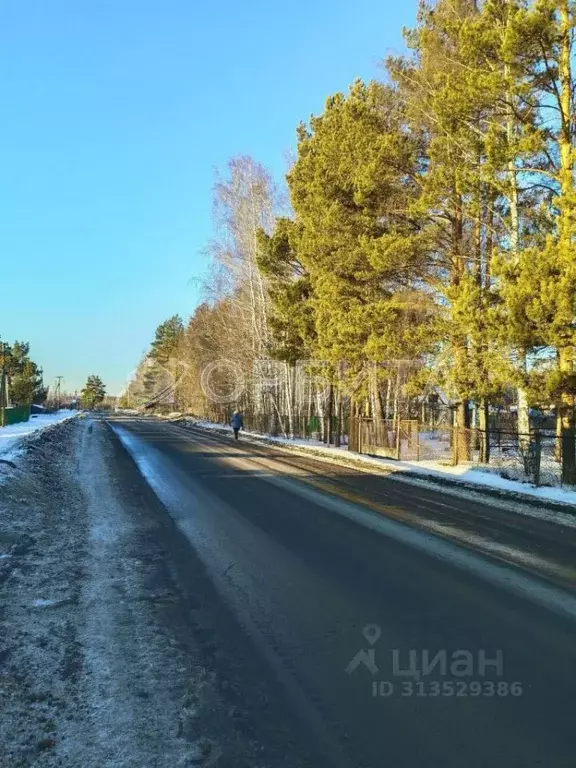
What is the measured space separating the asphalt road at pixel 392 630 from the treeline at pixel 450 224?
5.22 m

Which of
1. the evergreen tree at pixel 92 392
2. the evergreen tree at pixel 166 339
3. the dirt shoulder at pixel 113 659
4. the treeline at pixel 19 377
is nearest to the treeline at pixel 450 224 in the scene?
the dirt shoulder at pixel 113 659

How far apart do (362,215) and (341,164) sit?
2.16 meters

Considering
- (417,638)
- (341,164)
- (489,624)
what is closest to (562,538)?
(489,624)

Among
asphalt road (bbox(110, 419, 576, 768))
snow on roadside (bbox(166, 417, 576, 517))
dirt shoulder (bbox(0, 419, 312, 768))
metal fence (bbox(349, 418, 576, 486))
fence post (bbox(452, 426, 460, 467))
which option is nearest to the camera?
dirt shoulder (bbox(0, 419, 312, 768))

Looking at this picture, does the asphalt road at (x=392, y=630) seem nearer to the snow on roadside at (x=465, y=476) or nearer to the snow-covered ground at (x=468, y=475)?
the snow on roadside at (x=465, y=476)

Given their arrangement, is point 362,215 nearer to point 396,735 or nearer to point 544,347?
point 544,347

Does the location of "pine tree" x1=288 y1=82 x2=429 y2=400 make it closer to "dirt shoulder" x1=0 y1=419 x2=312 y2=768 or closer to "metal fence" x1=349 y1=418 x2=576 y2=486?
"metal fence" x1=349 y1=418 x2=576 y2=486

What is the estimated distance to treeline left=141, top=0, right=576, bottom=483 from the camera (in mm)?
13586

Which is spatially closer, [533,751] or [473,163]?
[533,751]

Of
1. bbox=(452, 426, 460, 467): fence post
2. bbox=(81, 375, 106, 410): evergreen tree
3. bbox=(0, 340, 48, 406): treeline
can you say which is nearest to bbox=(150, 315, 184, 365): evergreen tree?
bbox=(0, 340, 48, 406): treeline

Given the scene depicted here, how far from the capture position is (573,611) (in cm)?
555

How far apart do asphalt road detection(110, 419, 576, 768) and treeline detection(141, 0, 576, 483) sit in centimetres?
522

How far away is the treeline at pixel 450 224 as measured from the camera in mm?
13586

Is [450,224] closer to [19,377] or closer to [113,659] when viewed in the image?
[113,659]
